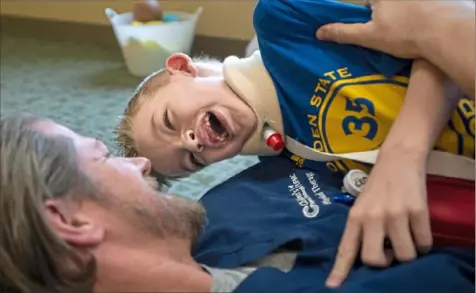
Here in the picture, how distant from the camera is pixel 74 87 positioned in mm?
2186

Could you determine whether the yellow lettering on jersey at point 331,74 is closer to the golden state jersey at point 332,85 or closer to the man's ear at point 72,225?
the golden state jersey at point 332,85

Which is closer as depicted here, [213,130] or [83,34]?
[213,130]

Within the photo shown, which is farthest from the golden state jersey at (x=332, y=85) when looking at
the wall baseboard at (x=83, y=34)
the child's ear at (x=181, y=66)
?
the wall baseboard at (x=83, y=34)

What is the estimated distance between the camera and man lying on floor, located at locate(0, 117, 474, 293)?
2.59 feet

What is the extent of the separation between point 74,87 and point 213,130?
49.7 inches

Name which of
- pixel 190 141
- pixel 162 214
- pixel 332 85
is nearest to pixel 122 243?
pixel 162 214

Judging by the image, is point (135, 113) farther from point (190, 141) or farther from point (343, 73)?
point (343, 73)

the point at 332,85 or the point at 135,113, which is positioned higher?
the point at 332,85

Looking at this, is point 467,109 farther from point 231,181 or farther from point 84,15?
point 84,15

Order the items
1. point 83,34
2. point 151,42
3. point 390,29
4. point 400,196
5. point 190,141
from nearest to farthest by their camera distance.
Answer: point 400,196, point 390,29, point 190,141, point 151,42, point 83,34

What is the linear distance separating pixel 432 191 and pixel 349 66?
0.22 m

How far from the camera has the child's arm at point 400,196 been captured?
0.78m

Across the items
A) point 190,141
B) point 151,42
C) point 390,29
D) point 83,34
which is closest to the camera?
point 390,29

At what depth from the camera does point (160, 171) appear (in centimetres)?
108
